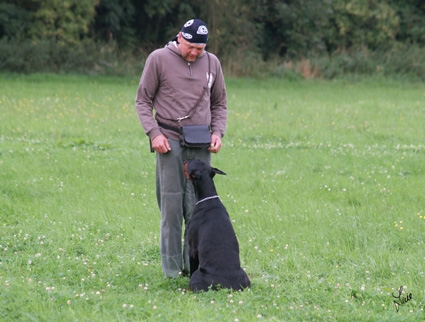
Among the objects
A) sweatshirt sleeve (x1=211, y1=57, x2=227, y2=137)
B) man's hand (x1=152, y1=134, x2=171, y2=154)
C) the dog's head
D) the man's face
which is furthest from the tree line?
the dog's head

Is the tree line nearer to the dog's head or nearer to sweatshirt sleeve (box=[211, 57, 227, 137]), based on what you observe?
sweatshirt sleeve (box=[211, 57, 227, 137])

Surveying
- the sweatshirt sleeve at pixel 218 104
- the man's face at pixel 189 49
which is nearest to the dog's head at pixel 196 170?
the sweatshirt sleeve at pixel 218 104

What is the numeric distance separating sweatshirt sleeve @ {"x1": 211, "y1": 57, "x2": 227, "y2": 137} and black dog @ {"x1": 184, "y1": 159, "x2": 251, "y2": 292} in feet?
1.83

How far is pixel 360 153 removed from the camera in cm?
1328

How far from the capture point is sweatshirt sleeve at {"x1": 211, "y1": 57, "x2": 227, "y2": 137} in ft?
21.4

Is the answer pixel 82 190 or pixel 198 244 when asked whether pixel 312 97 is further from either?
pixel 198 244

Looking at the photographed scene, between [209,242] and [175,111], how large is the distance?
4.14ft

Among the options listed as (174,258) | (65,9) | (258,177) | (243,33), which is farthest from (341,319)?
(243,33)

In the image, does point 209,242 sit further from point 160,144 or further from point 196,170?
point 160,144

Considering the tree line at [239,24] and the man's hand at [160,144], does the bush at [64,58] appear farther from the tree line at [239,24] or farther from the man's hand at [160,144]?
the man's hand at [160,144]

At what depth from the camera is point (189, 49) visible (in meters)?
6.18

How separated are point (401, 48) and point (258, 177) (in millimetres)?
32013

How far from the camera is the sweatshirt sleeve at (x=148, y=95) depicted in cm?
627

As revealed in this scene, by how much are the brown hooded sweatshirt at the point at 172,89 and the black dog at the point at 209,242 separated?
45 cm
